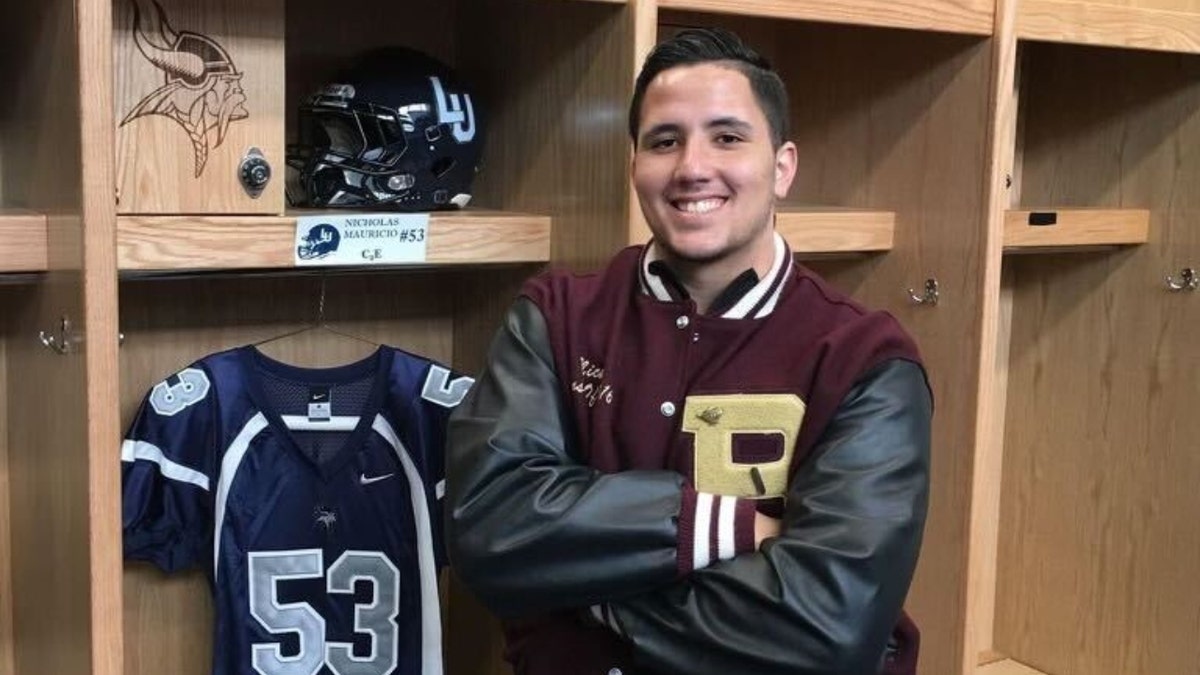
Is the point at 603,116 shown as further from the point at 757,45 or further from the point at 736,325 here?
the point at 757,45

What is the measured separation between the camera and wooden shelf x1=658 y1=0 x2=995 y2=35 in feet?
5.81

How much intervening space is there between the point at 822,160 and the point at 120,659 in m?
1.40

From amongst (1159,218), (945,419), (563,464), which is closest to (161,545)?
(563,464)

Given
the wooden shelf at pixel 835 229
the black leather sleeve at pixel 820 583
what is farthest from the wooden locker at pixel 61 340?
the wooden shelf at pixel 835 229

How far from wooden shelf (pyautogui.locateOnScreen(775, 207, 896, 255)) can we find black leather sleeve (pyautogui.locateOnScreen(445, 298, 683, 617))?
801 mm

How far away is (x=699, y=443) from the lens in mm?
1360

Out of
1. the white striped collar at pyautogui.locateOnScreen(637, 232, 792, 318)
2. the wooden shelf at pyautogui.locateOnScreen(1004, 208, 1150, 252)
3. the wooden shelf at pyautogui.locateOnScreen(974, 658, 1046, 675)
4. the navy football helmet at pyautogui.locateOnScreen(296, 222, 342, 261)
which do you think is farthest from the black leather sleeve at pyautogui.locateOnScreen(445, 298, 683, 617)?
the wooden shelf at pyautogui.locateOnScreen(974, 658, 1046, 675)

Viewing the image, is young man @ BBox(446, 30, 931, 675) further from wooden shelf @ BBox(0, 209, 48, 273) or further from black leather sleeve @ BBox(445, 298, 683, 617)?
wooden shelf @ BBox(0, 209, 48, 273)

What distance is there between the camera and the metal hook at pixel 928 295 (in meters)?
2.17

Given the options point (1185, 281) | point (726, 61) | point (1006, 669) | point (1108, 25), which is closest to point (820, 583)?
point (726, 61)

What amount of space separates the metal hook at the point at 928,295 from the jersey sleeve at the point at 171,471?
1067 mm

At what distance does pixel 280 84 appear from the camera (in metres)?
1.72

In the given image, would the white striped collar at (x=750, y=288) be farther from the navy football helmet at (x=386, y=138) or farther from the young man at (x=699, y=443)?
the navy football helmet at (x=386, y=138)

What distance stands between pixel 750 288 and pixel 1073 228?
1242 mm
